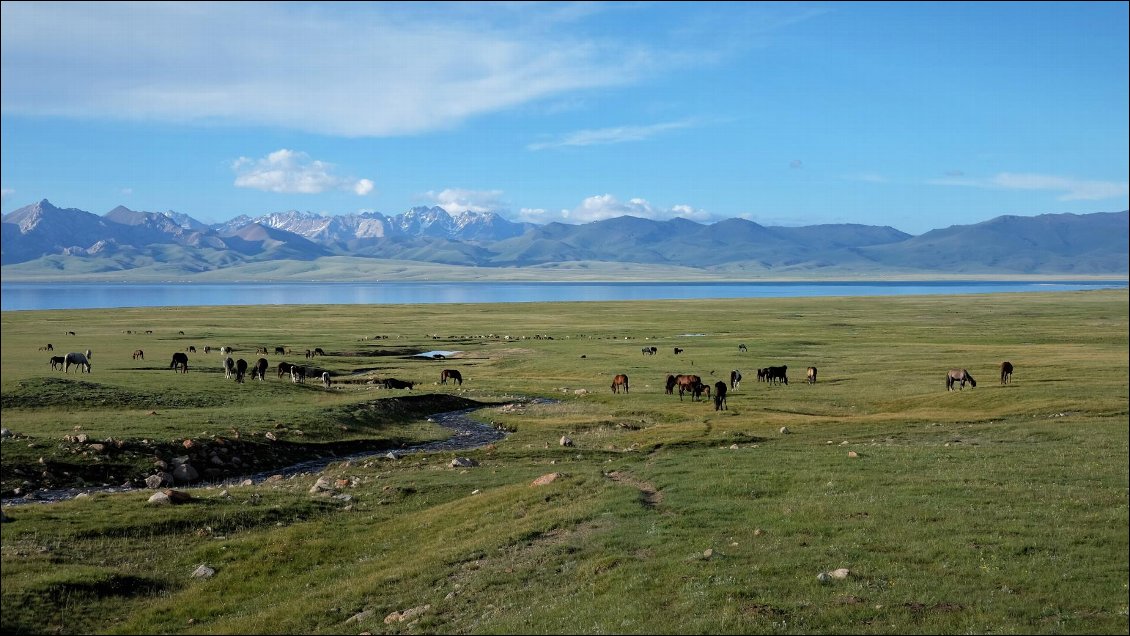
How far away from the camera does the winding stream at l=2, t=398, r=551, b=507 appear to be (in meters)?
28.0

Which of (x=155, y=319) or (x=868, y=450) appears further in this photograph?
(x=155, y=319)

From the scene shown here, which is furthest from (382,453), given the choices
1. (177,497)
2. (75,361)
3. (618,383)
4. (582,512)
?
(75,361)

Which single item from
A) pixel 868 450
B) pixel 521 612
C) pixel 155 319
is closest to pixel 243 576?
pixel 521 612

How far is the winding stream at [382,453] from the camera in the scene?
28.0 m

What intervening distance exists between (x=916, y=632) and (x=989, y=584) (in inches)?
102

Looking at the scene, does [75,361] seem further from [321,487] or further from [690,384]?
[690,384]

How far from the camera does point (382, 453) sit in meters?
39.6

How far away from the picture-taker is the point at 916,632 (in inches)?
466

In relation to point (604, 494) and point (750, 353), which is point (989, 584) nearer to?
point (604, 494)

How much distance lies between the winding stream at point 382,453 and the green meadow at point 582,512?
2.21 feet

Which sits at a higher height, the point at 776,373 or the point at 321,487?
the point at 776,373

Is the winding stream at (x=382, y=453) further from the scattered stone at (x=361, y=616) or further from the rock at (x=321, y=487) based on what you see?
the scattered stone at (x=361, y=616)

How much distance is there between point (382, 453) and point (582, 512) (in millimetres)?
21201

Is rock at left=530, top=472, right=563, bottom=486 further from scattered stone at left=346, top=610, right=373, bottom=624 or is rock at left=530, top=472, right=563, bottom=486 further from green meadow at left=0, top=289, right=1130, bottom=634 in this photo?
scattered stone at left=346, top=610, right=373, bottom=624
